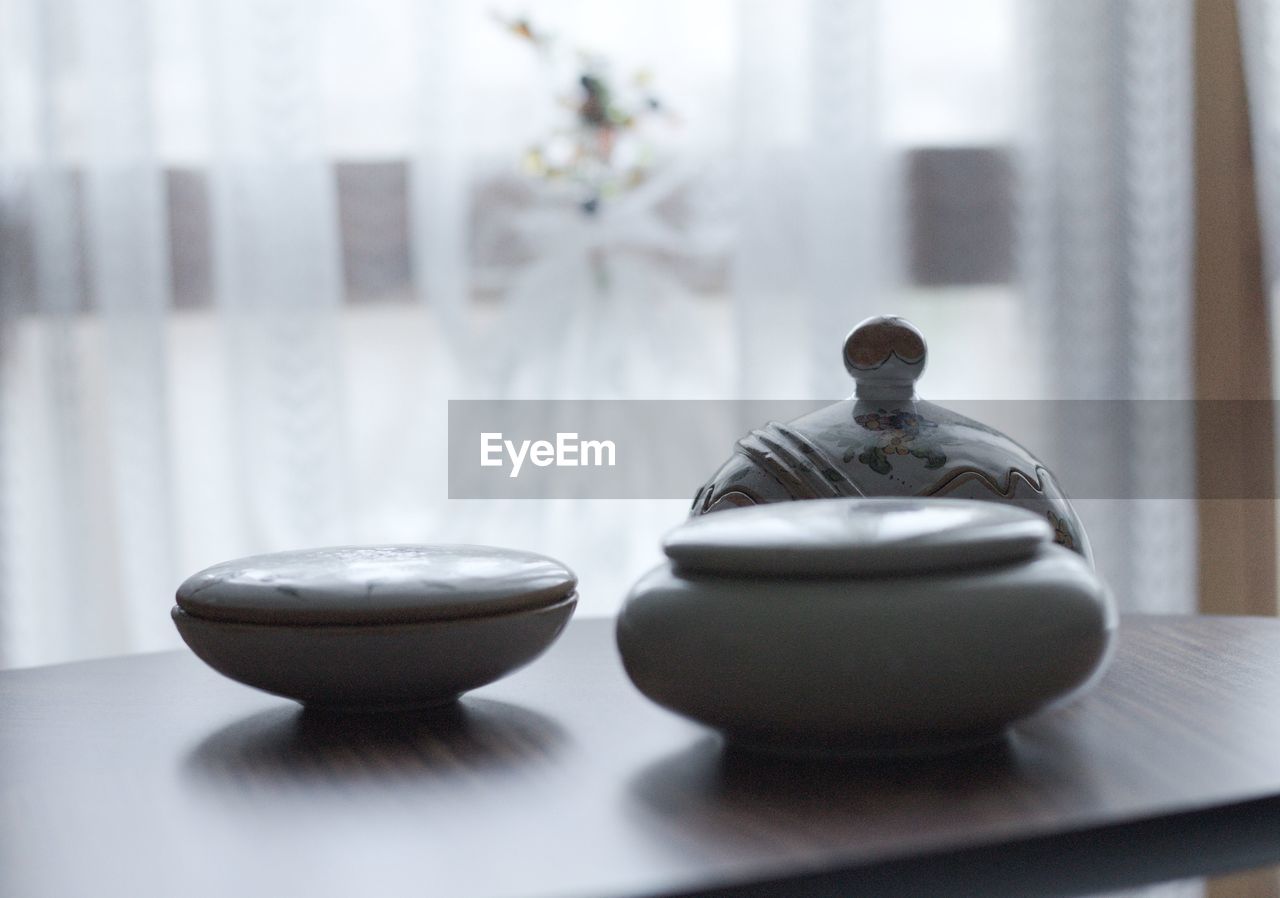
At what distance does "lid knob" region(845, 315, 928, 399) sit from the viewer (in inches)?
22.6

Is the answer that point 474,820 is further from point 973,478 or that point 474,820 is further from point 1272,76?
point 1272,76

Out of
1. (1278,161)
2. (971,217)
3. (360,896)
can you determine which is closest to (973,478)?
(360,896)

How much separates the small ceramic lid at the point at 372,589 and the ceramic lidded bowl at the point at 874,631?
90 millimetres

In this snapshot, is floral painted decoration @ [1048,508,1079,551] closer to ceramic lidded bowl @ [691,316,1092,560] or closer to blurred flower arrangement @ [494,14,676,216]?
ceramic lidded bowl @ [691,316,1092,560]

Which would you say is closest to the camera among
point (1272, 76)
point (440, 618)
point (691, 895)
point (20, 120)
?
point (691, 895)

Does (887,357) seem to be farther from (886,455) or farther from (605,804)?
(605,804)

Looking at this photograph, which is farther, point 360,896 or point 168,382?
point 168,382

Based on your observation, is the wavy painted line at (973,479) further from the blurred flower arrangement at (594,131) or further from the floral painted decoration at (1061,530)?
the blurred flower arrangement at (594,131)

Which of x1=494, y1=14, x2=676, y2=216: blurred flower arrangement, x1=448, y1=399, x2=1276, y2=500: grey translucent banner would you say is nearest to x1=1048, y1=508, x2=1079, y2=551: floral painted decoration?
x1=448, y1=399, x2=1276, y2=500: grey translucent banner

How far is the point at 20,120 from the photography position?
135 centimetres

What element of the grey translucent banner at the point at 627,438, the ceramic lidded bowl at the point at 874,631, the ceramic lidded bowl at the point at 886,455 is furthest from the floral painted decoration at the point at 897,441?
the grey translucent banner at the point at 627,438

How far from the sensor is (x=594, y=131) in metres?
1.42

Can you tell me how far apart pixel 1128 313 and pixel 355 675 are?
4.12 ft

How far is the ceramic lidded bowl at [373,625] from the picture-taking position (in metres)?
0.49
